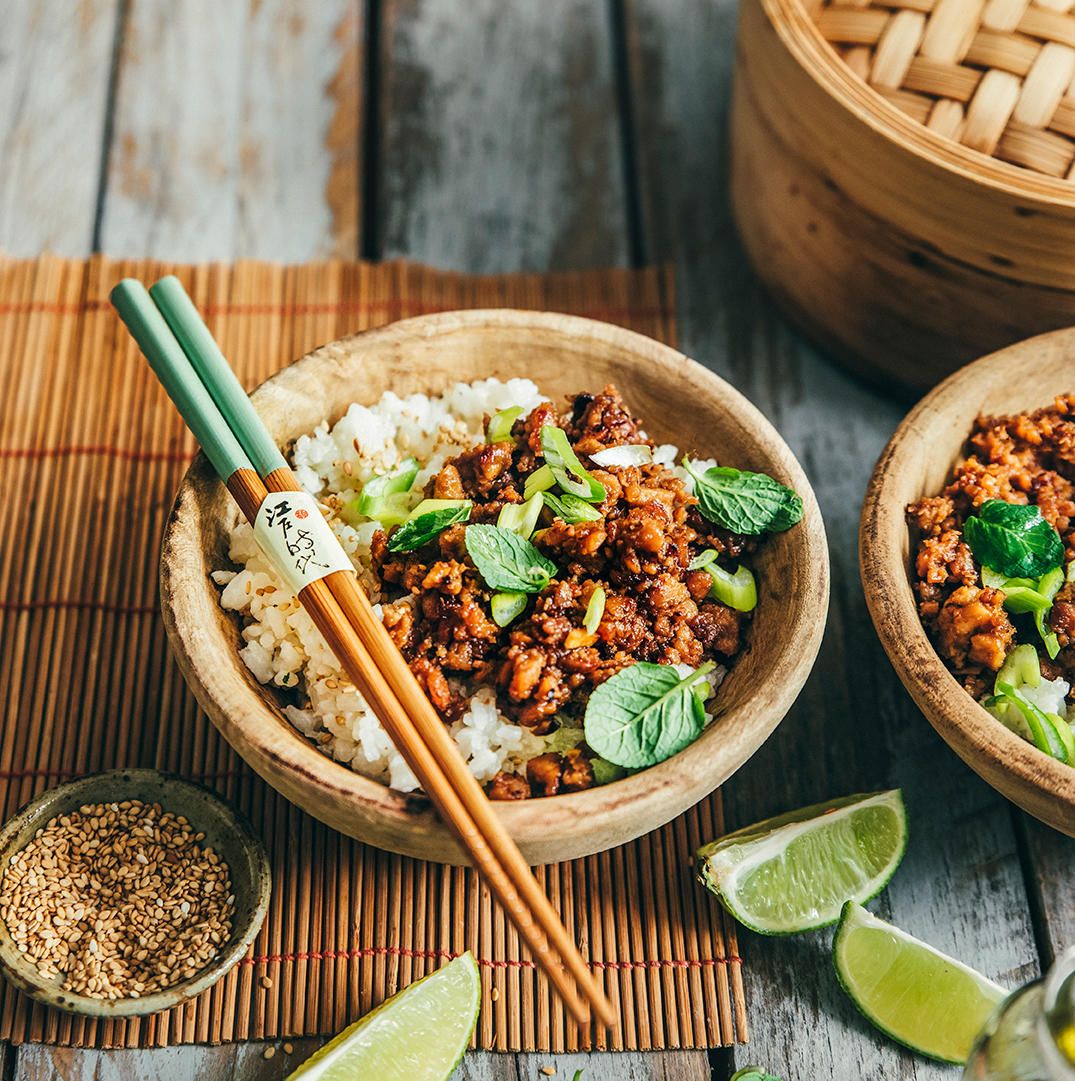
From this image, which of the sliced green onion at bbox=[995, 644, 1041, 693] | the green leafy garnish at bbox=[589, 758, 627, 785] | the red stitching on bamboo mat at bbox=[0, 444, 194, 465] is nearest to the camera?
the green leafy garnish at bbox=[589, 758, 627, 785]

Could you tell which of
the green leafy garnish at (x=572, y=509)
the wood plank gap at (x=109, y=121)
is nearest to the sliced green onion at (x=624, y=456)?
the green leafy garnish at (x=572, y=509)

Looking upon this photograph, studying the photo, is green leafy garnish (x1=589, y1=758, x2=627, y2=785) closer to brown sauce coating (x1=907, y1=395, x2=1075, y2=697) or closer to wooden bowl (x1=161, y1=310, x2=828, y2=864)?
wooden bowl (x1=161, y1=310, x2=828, y2=864)

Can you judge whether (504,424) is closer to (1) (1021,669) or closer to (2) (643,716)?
(2) (643,716)

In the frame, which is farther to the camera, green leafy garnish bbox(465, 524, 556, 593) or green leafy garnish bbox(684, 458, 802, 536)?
green leafy garnish bbox(684, 458, 802, 536)

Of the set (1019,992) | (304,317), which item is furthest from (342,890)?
(304,317)

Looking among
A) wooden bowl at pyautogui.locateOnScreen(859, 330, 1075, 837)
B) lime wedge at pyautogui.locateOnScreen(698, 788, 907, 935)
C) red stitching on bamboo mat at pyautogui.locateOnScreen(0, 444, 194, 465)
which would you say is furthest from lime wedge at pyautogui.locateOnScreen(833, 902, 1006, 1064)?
red stitching on bamboo mat at pyautogui.locateOnScreen(0, 444, 194, 465)

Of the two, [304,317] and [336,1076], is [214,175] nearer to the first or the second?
[304,317]
